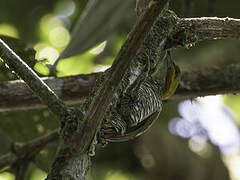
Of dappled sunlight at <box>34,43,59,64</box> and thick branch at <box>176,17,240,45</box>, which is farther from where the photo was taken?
dappled sunlight at <box>34,43,59,64</box>

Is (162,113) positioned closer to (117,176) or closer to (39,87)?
(117,176)

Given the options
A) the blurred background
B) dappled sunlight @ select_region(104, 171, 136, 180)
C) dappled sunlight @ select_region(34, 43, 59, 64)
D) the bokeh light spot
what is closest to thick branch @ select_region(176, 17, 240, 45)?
the blurred background

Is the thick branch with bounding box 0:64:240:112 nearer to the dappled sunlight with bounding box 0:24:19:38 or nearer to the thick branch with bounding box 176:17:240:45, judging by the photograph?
the thick branch with bounding box 176:17:240:45

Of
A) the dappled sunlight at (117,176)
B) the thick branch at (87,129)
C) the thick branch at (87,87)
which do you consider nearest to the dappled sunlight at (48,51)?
the dappled sunlight at (117,176)

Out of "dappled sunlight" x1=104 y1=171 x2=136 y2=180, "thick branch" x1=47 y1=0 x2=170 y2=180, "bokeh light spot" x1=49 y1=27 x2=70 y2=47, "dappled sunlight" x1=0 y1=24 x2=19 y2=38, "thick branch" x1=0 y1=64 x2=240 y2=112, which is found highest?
"thick branch" x1=47 y1=0 x2=170 y2=180

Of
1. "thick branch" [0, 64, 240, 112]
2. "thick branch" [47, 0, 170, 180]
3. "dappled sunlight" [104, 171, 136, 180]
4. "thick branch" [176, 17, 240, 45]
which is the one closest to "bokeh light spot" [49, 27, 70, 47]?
"dappled sunlight" [104, 171, 136, 180]

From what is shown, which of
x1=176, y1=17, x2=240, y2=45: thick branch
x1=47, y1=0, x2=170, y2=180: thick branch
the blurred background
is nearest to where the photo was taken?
x1=47, y1=0, x2=170, y2=180: thick branch

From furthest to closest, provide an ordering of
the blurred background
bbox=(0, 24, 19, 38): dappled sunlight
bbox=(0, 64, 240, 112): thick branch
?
bbox=(0, 24, 19, 38): dappled sunlight, the blurred background, bbox=(0, 64, 240, 112): thick branch

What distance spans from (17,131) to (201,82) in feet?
2.29

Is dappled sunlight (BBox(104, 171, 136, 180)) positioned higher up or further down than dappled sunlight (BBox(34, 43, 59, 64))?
further down

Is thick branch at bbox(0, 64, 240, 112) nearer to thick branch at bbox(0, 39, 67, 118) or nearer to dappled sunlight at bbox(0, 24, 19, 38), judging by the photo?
thick branch at bbox(0, 39, 67, 118)

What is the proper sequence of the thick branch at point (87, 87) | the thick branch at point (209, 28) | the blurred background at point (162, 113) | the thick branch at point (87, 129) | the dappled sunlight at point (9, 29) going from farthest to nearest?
1. the dappled sunlight at point (9, 29)
2. the blurred background at point (162, 113)
3. the thick branch at point (87, 87)
4. the thick branch at point (209, 28)
5. the thick branch at point (87, 129)

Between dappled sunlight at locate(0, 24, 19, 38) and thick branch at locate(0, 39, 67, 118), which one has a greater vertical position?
thick branch at locate(0, 39, 67, 118)

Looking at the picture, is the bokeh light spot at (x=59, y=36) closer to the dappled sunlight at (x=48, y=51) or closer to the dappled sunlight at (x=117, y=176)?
the dappled sunlight at (x=48, y=51)
